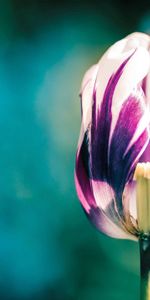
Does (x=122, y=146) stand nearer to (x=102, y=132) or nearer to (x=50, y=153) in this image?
(x=102, y=132)

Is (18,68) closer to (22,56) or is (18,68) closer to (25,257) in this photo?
(22,56)

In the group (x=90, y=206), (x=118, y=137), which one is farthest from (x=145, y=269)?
(x=118, y=137)

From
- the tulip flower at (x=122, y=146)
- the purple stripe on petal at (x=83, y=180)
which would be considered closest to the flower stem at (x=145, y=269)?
the tulip flower at (x=122, y=146)

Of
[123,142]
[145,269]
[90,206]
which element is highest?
[123,142]

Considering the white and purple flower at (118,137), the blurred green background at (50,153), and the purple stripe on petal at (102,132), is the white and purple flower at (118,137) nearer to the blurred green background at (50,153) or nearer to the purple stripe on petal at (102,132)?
the purple stripe on petal at (102,132)

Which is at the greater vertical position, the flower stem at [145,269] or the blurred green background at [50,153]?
the blurred green background at [50,153]

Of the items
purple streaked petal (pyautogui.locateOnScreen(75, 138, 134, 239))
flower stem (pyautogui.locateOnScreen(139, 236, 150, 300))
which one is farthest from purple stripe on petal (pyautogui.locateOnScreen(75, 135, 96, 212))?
flower stem (pyautogui.locateOnScreen(139, 236, 150, 300))

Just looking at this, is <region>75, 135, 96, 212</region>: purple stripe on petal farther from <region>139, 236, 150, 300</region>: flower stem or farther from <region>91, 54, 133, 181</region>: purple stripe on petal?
<region>139, 236, 150, 300</region>: flower stem
